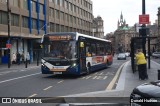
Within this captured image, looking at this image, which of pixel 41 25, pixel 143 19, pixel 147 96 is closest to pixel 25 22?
pixel 41 25

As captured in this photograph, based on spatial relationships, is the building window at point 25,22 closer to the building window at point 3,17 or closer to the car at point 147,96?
the building window at point 3,17

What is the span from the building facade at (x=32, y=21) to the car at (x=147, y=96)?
40.6 m

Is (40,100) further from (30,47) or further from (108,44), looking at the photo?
(30,47)

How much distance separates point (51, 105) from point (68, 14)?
73601 mm

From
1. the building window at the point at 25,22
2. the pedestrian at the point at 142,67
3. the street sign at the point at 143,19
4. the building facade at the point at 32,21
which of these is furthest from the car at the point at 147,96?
the building window at the point at 25,22

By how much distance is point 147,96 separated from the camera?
6.76m

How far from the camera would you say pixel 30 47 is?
59938mm

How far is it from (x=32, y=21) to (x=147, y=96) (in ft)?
177

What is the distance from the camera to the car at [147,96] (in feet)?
21.6

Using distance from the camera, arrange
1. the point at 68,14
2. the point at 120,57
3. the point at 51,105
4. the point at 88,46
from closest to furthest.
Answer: the point at 51,105 → the point at 88,46 → the point at 120,57 → the point at 68,14

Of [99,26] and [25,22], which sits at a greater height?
[99,26]

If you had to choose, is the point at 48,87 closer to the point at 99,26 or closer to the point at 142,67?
the point at 142,67

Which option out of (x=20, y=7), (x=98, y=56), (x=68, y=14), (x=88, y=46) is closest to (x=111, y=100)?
(x=88, y=46)

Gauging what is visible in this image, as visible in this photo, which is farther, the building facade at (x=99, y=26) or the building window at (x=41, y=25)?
the building facade at (x=99, y=26)
